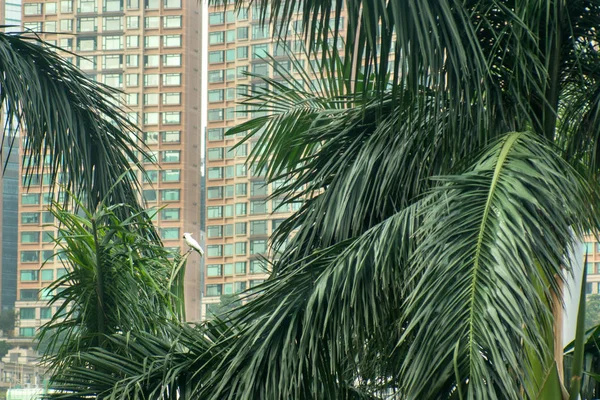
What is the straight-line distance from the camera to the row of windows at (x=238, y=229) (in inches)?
2026

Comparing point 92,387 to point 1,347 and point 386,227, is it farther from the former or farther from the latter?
point 1,347

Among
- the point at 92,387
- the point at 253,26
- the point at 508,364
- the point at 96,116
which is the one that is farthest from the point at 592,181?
the point at 253,26

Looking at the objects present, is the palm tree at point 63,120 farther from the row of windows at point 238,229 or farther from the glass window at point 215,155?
the glass window at point 215,155

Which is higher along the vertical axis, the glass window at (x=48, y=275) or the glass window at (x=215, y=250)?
the glass window at (x=215, y=250)

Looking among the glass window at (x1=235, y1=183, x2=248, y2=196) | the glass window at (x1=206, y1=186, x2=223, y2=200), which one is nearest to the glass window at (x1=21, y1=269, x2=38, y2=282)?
the glass window at (x1=206, y1=186, x2=223, y2=200)

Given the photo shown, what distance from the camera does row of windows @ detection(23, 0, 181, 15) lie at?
56875 millimetres

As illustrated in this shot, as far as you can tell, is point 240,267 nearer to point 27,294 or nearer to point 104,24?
point 27,294

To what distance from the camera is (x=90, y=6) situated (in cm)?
5753

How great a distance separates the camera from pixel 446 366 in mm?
2441

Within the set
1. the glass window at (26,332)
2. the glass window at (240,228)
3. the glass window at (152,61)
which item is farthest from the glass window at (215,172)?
the glass window at (26,332)

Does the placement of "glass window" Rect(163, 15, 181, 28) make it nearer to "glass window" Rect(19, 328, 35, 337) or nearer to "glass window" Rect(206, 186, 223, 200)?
"glass window" Rect(206, 186, 223, 200)

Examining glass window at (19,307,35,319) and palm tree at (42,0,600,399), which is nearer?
palm tree at (42,0,600,399)

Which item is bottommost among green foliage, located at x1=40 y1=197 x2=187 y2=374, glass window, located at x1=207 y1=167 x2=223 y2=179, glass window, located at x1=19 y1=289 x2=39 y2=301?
glass window, located at x1=19 y1=289 x2=39 y2=301

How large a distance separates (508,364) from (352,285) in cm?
58
